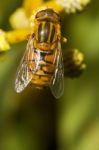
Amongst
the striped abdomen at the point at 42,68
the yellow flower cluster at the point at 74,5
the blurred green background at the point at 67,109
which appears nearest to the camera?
the striped abdomen at the point at 42,68

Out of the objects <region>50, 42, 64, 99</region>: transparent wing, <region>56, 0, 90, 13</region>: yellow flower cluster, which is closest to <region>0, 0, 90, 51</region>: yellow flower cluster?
<region>56, 0, 90, 13</region>: yellow flower cluster

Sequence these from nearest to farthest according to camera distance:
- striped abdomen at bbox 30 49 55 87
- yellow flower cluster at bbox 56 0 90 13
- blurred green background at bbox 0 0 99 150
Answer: striped abdomen at bbox 30 49 55 87 < yellow flower cluster at bbox 56 0 90 13 < blurred green background at bbox 0 0 99 150

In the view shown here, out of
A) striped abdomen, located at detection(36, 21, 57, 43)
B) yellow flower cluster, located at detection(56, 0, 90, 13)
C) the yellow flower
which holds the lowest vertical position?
the yellow flower

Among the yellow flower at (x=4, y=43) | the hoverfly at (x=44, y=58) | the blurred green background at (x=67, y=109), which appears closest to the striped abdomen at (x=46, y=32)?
the hoverfly at (x=44, y=58)

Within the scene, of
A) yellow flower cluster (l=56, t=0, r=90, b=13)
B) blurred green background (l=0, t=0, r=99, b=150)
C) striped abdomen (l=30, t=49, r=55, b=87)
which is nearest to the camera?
striped abdomen (l=30, t=49, r=55, b=87)

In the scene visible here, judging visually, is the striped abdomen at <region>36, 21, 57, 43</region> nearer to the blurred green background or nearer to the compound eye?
the compound eye

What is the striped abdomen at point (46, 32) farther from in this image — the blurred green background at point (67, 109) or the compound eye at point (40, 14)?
the blurred green background at point (67, 109)
